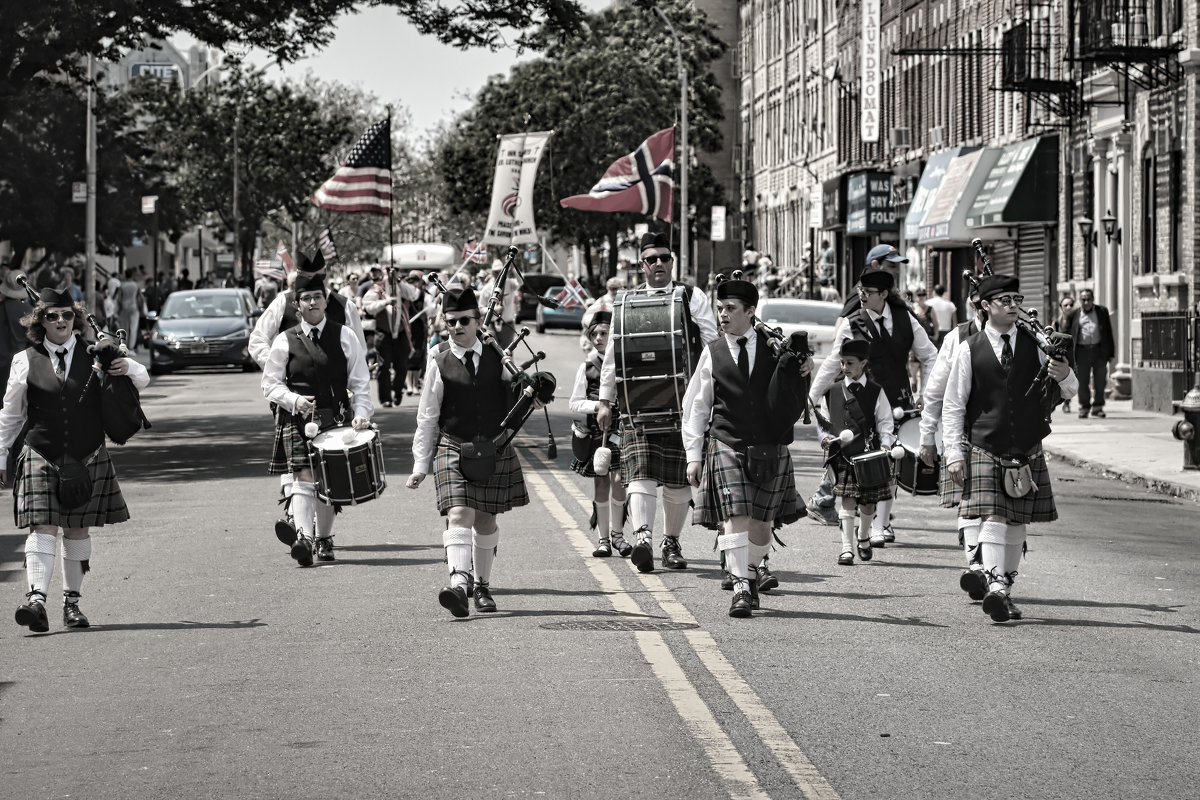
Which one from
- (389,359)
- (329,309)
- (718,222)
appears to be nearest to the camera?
(329,309)

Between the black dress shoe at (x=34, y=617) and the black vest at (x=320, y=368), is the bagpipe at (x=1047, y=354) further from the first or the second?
the black dress shoe at (x=34, y=617)

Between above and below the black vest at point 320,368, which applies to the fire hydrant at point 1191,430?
below

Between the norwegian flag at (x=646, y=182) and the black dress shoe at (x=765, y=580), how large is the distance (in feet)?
84.8

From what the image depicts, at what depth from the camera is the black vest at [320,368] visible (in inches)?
507

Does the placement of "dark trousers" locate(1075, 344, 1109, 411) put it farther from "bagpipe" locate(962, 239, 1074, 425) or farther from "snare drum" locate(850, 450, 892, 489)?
"bagpipe" locate(962, 239, 1074, 425)

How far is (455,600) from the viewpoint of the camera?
34.5 feet

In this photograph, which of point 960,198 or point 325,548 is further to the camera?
point 960,198

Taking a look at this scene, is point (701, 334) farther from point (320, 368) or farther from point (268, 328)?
point (268, 328)

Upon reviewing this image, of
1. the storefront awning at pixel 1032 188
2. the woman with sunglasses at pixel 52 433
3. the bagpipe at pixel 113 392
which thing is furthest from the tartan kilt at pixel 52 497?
the storefront awning at pixel 1032 188

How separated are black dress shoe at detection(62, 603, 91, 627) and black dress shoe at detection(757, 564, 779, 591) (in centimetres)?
363

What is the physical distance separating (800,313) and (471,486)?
22.1 m

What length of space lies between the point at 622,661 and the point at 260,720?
1.90m

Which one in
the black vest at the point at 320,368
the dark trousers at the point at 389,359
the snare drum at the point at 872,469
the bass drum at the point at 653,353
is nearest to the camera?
the bass drum at the point at 653,353

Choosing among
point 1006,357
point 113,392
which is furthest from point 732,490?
point 113,392
